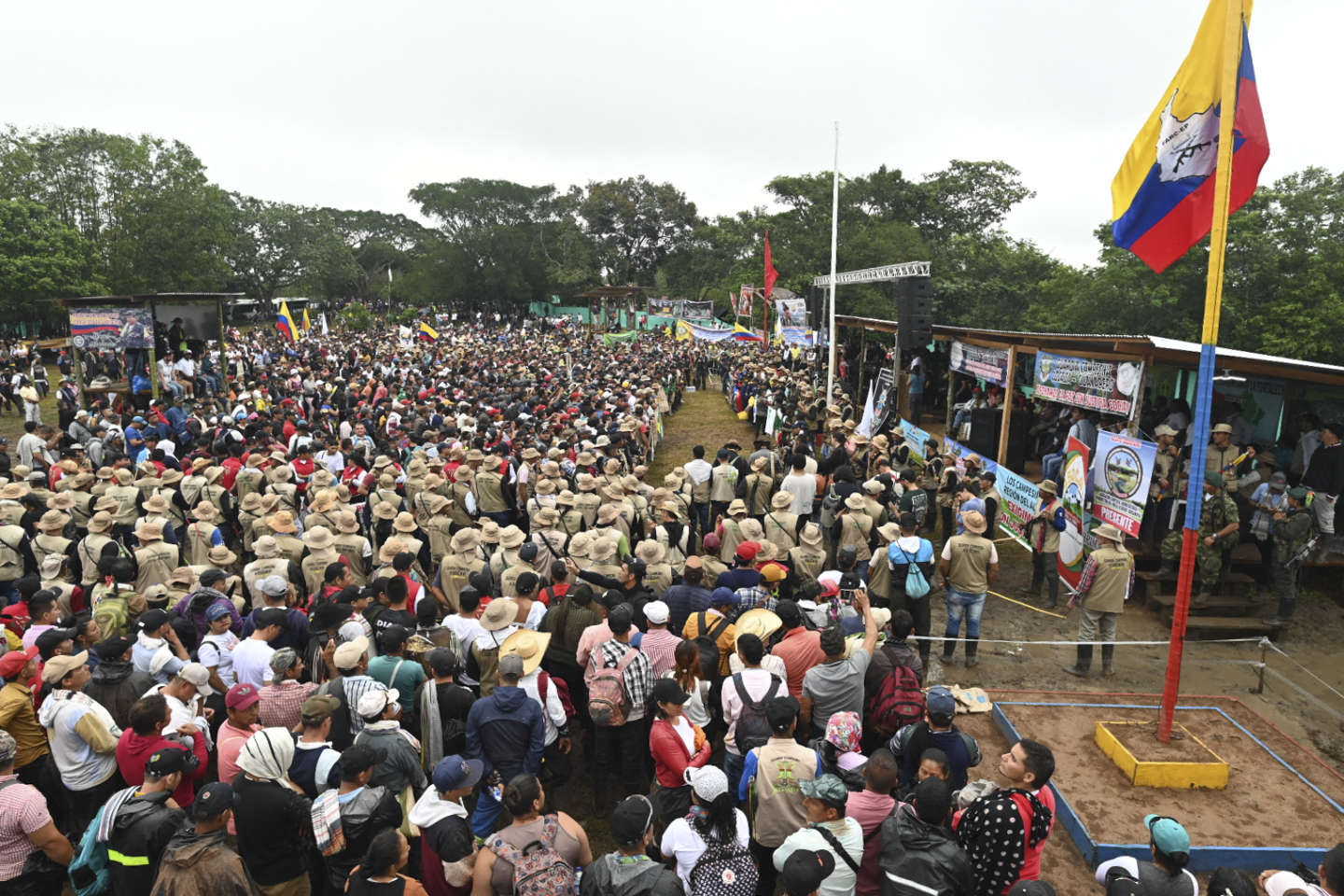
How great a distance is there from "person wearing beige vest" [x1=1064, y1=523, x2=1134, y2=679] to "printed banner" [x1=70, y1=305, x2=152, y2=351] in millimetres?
18965

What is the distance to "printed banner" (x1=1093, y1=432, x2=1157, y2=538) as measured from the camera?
27.1 ft

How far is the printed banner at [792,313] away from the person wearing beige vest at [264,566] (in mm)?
17093

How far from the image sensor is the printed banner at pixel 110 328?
16.1 metres

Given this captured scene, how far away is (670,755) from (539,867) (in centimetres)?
98

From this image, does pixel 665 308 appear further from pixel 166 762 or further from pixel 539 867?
pixel 539 867

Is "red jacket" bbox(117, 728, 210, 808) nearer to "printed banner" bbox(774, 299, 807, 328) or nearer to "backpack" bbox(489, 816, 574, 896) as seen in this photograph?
"backpack" bbox(489, 816, 574, 896)

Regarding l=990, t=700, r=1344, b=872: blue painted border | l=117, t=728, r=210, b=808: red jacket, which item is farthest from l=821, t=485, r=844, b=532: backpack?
l=117, t=728, r=210, b=808: red jacket

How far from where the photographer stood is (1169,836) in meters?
3.13

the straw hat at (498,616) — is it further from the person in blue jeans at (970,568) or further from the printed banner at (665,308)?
the printed banner at (665,308)

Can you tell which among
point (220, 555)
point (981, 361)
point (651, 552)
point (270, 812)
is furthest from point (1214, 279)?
point (220, 555)

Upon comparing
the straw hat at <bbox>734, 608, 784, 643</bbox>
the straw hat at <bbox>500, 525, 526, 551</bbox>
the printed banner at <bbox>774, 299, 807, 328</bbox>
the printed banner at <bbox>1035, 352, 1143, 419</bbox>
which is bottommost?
the straw hat at <bbox>734, 608, 784, 643</bbox>

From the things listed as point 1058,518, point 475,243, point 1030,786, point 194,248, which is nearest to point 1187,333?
A: point 1058,518

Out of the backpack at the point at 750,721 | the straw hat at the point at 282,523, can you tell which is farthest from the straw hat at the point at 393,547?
the backpack at the point at 750,721

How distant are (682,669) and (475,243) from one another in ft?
209
